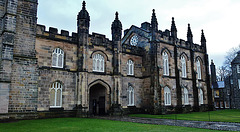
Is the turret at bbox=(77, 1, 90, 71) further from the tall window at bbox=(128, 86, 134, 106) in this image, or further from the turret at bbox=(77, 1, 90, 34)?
the tall window at bbox=(128, 86, 134, 106)

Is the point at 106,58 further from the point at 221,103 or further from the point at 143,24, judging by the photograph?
the point at 221,103

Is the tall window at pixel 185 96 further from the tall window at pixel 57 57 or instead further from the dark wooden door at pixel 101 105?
the tall window at pixel 57 57

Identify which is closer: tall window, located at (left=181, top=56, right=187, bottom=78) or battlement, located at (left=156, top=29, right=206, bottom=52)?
battlement, located at (left=156, top=29, right=206, bottom=52)

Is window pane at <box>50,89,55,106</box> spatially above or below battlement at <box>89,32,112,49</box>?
below

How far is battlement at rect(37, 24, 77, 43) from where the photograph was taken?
64.9ft

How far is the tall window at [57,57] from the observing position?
798 inches

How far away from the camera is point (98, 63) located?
76.0ft

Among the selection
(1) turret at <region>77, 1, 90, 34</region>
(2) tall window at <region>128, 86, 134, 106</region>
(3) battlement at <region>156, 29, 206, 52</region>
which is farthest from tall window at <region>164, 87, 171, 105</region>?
(1) turret at <region>77, 1, 90, 34</region>

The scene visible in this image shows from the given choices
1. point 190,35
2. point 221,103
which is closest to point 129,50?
point 190,35

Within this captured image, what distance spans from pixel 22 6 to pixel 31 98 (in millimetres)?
8465

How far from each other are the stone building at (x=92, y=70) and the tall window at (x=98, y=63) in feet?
0.38

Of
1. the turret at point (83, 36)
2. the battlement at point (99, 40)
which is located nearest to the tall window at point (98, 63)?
the battlement at point (99, 40)

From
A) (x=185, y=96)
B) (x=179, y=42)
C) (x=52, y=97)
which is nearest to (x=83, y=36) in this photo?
(x=52, y=97)

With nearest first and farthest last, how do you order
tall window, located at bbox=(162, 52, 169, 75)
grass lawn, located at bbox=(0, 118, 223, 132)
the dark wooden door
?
grass lawn, located at bbox=(0, 118, 223, 132), the dark wooden door, tall window, located at bbox=(162, 52, 169, 75)
